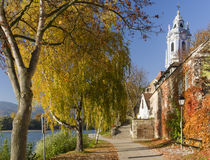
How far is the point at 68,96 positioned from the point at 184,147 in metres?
7.31

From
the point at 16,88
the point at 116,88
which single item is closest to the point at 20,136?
the point at 16,88

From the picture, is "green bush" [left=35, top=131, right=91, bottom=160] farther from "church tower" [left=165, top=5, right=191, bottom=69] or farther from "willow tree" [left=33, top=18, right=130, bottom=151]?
"church tower" [left=165, top=5, right=191, bottom=69]

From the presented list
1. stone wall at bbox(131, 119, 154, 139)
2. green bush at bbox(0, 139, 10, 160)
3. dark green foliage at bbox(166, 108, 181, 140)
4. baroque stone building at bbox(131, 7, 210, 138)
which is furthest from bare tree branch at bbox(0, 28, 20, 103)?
stone wall at bbox(131, 119, 154, 139)

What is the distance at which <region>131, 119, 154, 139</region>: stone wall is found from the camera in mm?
20922

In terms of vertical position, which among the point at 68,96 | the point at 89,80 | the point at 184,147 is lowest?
the point at 184,147

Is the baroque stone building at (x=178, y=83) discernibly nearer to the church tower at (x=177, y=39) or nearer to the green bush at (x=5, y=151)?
the green bush at (x=5, y=151)

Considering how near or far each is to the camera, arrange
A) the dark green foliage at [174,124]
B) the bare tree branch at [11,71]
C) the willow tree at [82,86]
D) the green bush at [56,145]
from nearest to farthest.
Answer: the bare tree branch at [11,71] → the willow tree at [82,86] → the green bush at [56,145] → the dark green foliage at [174,124]

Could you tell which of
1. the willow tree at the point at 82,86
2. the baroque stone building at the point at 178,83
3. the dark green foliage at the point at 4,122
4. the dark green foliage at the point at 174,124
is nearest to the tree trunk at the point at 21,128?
the willow tree at the point at 82,86

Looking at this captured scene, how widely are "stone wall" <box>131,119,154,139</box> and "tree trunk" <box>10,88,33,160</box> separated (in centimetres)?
1730

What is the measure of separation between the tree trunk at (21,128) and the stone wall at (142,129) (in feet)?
56.8

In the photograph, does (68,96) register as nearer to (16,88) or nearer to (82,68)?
(82,68)

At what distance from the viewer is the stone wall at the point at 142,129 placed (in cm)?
→ 2092

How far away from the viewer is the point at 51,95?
9.72 m

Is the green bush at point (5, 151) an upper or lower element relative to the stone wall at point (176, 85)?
lower
